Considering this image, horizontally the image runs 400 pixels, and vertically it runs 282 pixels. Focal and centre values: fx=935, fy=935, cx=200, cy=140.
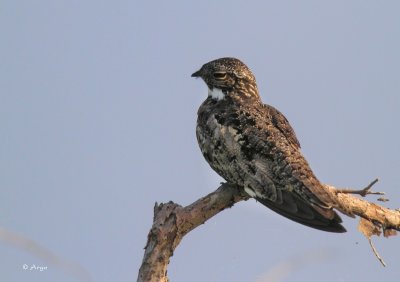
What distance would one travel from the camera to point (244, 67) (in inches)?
351

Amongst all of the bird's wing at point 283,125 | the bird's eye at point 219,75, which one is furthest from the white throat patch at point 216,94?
the bird's wing at point 283,125

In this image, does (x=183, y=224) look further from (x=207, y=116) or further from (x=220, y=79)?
(x=220, y=79)

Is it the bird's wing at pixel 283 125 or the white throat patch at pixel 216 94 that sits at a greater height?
the white throat patch at pixel 216 94

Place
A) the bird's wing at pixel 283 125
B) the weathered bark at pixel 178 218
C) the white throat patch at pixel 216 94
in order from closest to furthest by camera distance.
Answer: the weathered bark at pixel 178 218 → the bird's wing at pixel 283 125 → the white throat patch at pixel 216 94

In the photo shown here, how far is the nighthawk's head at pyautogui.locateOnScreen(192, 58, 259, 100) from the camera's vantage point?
876 cm

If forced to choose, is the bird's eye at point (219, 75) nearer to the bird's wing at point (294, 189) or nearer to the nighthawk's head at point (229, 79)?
the nighthawk's head at point (229, 79)

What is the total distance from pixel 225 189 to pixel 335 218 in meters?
1.08

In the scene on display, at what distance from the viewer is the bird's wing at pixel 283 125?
25.6ft

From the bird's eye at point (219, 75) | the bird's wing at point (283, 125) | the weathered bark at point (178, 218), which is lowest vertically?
the weathered bark at point (178, 218)

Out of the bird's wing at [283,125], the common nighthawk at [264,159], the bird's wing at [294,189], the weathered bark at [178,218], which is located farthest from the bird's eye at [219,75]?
the weathered bark at [178,218]

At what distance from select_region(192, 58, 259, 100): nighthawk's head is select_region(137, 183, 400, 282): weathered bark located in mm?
1347

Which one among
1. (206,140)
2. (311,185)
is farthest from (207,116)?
(311,185)

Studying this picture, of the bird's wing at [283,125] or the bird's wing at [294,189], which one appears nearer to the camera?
the bird's wing at [294,189]

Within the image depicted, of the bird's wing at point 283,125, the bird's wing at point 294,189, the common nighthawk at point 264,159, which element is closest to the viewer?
the bird's wing at point 294,189
